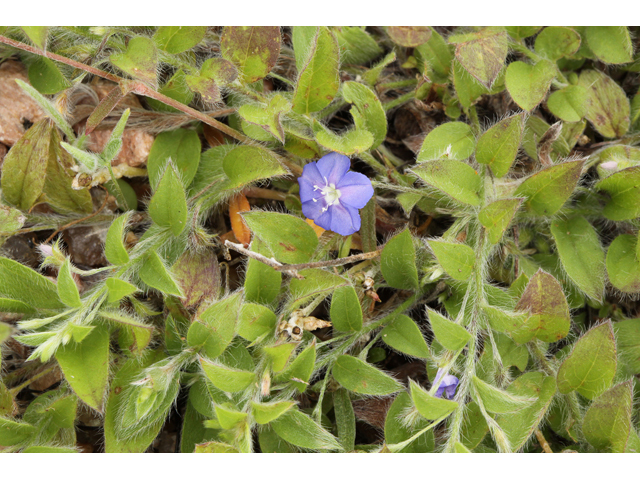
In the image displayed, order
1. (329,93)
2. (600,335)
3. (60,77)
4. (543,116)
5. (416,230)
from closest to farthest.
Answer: (600,335)
(329,93)
(60,77)
(416,230)
(543,116)

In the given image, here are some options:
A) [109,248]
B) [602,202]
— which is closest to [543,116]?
[602,202]

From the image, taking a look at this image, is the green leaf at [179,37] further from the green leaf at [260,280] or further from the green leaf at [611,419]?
the green leaf at [611,419]

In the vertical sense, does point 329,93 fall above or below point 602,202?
above

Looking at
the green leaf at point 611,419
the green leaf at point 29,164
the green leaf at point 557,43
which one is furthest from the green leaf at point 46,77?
the green leaf at point 611,419

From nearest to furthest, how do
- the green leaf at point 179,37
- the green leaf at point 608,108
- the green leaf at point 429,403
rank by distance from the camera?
the green leaf at point 429,403
the green leaf at point 179,37
the green leaf at point 608,108

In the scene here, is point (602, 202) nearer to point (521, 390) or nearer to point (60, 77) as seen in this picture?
point (521, 390)

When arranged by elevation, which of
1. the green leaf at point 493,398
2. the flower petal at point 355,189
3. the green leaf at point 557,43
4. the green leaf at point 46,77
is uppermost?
the green leaf at point 557,43

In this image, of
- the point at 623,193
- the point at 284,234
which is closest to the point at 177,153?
the point at 284,234
